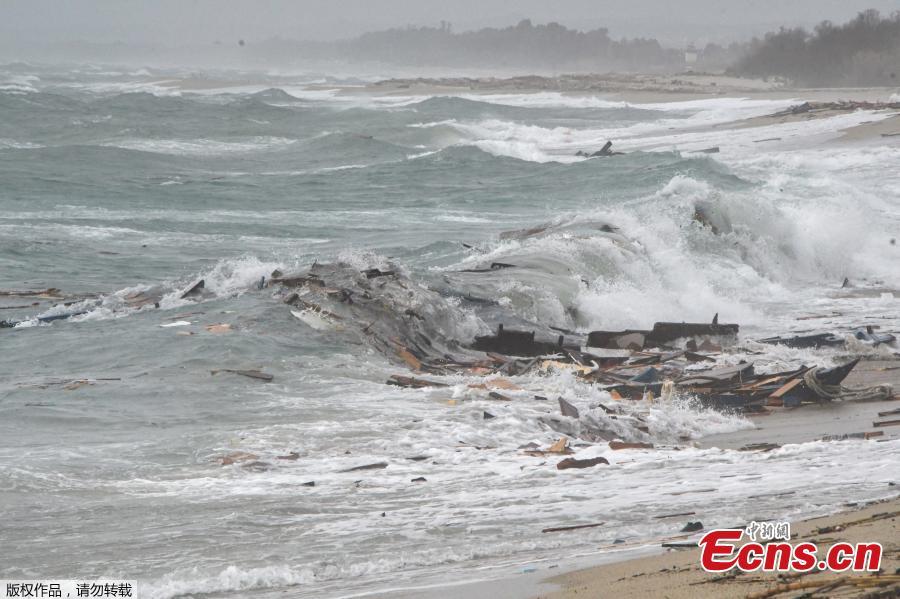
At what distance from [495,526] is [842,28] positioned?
3350 inches

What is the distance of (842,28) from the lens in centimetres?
8444

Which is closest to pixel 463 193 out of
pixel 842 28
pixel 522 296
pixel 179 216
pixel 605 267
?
pixel 179 216

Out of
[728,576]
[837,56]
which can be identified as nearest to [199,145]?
[728,576]

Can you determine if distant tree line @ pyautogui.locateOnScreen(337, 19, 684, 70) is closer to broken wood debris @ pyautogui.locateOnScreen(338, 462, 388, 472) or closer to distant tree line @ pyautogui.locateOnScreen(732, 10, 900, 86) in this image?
distant tree line @ pyautogui.locateOnScreen(732, 10, 900, 86)

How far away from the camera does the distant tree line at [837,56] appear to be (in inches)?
2904

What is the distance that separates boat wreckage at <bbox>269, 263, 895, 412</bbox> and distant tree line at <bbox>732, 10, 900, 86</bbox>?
2483 inches

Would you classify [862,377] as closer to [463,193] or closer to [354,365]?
[354,365]

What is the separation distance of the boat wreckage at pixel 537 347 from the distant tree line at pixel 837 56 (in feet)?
207

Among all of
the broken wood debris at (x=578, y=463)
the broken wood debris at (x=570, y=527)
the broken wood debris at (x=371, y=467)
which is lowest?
the broken wood debris at (x=371, y=467)

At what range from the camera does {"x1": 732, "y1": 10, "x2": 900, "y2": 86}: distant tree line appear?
73.8 metres

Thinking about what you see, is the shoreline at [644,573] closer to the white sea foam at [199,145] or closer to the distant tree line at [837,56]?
the white sea foam at [199,145]

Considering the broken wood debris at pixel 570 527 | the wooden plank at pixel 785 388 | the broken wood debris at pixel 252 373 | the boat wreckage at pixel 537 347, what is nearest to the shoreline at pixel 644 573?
the broken wood debris at pixel 570 527

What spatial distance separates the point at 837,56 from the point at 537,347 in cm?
7230

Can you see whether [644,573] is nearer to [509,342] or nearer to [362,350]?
[362,350]
